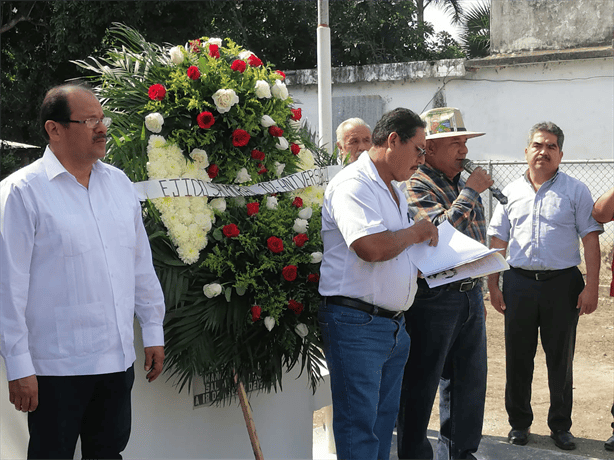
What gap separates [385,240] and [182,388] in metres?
1.13

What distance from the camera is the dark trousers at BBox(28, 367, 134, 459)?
2316 mm

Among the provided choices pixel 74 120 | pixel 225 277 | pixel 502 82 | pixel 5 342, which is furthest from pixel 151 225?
pixel 502 82

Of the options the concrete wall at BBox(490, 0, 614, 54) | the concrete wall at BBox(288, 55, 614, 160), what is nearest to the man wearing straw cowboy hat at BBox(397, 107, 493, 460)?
the concrete wall at BBox(288, 55, 614, 160)

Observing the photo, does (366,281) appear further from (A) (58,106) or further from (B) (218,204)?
(A) (58,106)

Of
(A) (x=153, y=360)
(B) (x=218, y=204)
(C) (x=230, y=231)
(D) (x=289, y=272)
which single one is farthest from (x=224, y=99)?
(A) (x=153, y=360)

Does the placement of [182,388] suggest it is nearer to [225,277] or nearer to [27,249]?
[225,277]

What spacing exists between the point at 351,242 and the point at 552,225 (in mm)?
2162

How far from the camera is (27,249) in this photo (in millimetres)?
2250

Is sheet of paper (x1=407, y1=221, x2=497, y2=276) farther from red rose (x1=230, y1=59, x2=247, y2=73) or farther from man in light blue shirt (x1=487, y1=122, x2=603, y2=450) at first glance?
man in light blue shirt (x1=487, y1=122, x2=603, y2=450)

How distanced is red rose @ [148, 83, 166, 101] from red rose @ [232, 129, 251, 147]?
0.35m

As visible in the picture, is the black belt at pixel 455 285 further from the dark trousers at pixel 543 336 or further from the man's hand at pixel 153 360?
the man's hand at pixel 153 360

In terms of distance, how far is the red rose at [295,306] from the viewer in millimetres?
3049

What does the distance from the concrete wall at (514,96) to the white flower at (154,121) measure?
8.74 metres

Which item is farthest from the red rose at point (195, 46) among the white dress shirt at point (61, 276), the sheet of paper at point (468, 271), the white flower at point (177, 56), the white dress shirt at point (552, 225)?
the white dress shirt at point (552, 225)
